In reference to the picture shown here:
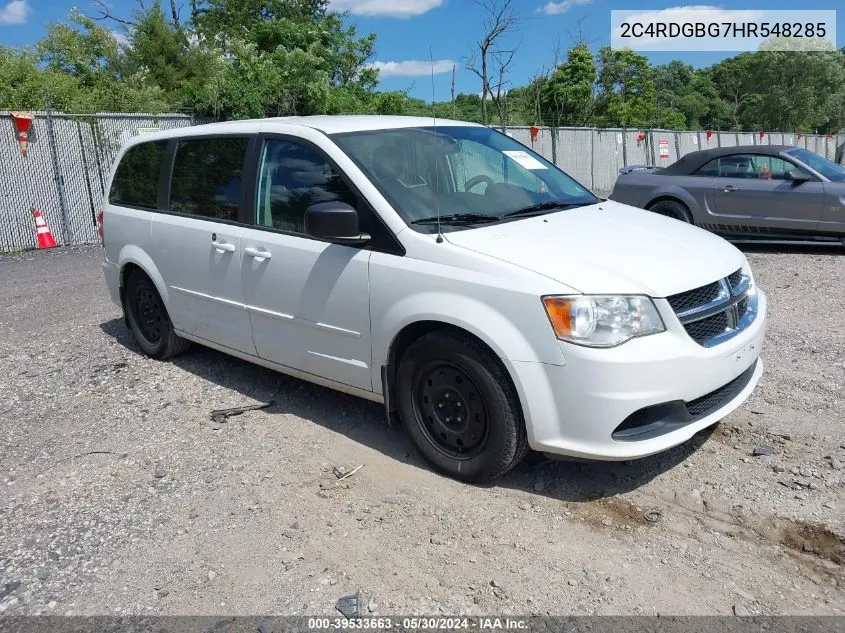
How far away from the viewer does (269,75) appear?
17.5 m

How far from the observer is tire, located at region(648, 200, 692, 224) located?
1059 cm

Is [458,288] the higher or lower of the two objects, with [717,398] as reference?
higher

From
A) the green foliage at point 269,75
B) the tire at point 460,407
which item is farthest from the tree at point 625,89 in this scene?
the tire at point 460,407

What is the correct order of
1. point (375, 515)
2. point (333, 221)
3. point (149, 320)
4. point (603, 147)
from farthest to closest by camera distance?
1. point (603, 147)
2. point (149, 320)
3. point (333, 221)
4. point (375, 515)

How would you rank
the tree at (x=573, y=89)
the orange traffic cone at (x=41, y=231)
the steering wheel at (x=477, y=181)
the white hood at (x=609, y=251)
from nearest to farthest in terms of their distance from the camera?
1. the white hood at (x=609, y=251)
2. the steering wheel at (x=477, y=181)
3. the orange traffic cone at (x=41, y=231)
4. the tree at (x=573, y=89)

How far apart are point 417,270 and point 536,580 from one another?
1.54 m

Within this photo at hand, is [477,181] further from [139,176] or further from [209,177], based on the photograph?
[139,176]

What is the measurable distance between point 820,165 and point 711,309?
26.5ft

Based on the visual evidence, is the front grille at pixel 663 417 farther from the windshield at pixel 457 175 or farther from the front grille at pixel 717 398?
the windshield at pixel 457 175

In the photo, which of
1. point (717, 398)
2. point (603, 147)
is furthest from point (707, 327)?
point (603, 147)

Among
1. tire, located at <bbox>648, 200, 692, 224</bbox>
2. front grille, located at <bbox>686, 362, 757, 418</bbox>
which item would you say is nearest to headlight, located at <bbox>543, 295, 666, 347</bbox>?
front grille, located at <bbox>686, 362, 757, 418</bbox>

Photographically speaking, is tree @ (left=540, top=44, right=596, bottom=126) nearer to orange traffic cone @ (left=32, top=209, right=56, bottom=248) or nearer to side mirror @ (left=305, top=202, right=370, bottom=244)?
orange traffic cone @ (left=32, top=209, right=56, bottom=248)

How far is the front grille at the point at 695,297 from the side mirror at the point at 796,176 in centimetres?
737

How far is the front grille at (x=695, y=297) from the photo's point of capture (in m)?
3.22
